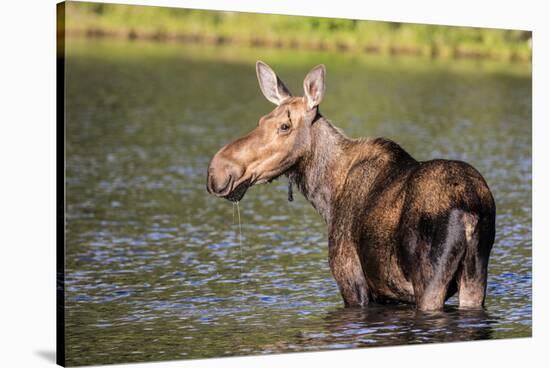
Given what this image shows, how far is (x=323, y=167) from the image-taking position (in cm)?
1255

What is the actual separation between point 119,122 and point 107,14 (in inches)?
441

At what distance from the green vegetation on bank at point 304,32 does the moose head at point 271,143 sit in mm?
1837

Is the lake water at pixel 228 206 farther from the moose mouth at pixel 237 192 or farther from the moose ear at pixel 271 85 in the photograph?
the moose ear at pixel 271 85

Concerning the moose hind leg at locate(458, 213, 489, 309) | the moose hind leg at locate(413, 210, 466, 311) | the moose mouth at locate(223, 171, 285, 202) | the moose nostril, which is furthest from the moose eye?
the moose hind leg at locate(458, 213, 489, 309)

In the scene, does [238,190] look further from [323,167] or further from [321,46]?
[321,46]

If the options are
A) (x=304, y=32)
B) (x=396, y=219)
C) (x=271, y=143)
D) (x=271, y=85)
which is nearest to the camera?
(x=396, y=219)

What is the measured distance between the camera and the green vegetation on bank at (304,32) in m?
14.6

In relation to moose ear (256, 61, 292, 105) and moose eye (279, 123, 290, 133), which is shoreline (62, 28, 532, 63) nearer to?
moose ear (256, 61, 292, 105)

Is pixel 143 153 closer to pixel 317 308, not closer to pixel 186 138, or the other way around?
pixel 186 138

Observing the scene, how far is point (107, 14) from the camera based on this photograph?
46.7ft

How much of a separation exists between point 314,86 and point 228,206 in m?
6.95

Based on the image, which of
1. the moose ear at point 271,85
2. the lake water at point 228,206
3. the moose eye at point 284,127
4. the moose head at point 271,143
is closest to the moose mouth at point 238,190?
the moose head at point 271,143

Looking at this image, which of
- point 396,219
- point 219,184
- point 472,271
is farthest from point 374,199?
point 219,184
